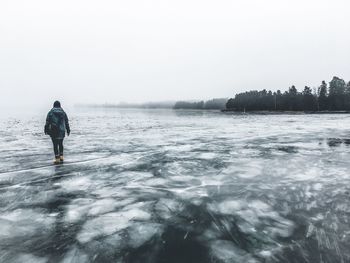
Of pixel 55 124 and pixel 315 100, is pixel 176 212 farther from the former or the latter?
pixel 315 100

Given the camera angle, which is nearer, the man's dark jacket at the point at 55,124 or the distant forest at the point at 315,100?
the man's dark jacket at the point at 55,124

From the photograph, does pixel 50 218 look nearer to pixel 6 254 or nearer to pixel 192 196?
pixel 6 254

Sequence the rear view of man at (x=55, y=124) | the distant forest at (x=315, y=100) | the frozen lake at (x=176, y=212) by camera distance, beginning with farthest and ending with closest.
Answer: the distant forest at (x=315, y=100), the rear view of man at (x=55, y=124), the frozen lake at (x=176, y=212)

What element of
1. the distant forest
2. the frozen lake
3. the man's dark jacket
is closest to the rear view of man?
the man's dark jacket

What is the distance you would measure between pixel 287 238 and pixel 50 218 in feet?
12.1

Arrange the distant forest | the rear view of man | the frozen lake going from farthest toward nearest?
the distant forest < the rear view of man < the frozen lake

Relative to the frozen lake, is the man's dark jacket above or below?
above

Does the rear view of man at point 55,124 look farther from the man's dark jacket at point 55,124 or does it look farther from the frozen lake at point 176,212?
the frozen lake at point 176,212

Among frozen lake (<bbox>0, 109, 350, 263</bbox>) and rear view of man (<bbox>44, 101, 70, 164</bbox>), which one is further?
rear view of man (<bbox>44, 101, 70, 164</bbox>)

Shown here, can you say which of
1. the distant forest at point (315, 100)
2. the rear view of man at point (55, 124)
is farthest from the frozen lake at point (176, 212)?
the distant forest at point (315, 100)

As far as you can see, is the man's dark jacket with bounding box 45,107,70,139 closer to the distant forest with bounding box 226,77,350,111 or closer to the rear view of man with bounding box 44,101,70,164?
the rear view of man with bounding box 44,101,70,164

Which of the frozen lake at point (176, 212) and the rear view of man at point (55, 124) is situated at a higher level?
the rear view of man at point (55, 124)

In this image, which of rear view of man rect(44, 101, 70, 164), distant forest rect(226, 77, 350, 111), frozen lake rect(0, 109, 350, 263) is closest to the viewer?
frozen lake rect(0, 109, 350, 263)

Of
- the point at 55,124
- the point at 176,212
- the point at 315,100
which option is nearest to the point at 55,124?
the point at 55,124
